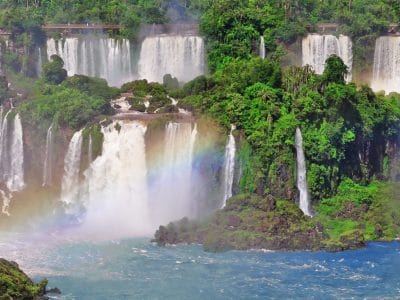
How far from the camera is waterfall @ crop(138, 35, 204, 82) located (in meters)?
55.3

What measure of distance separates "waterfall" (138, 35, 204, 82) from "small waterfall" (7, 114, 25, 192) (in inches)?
524

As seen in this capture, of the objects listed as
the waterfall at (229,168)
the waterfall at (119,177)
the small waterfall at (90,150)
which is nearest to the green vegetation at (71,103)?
the small waterfall at (90,150)

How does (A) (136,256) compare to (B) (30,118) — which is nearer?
(A) (136,256)

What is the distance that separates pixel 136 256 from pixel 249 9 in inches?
941

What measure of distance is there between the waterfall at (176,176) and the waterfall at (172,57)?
1378cm

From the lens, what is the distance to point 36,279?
1299 inches

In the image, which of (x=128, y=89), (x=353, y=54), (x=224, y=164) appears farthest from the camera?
(x=353, y=54)

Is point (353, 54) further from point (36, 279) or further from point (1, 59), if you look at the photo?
point (36, 279)

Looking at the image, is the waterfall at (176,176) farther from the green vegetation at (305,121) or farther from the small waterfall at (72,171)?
the small waterfall at (72,171)

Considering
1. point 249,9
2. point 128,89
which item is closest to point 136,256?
point 128,89

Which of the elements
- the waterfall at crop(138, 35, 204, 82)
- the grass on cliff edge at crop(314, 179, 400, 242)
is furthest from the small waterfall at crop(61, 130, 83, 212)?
the waterfall at crop(138, 35, 204, 82)

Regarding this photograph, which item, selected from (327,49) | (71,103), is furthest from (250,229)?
(327,49)

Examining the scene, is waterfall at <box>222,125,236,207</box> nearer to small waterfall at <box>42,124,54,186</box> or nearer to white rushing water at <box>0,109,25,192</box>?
small waterfall at <box>42,124,54,186</box>

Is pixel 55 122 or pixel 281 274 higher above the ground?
pixel 55 122
